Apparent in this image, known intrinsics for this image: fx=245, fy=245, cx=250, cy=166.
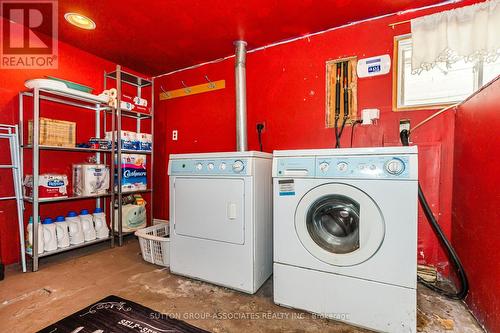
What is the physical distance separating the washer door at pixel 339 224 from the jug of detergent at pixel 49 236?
84.6 inches

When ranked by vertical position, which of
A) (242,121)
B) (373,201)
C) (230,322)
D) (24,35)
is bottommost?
(230,322)

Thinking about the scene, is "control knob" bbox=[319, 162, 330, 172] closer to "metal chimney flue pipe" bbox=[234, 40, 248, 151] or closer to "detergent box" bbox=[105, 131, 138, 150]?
"metal chimney flue pipe" bbox=[234, 40, 248, 151]

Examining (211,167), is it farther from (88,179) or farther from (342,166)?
(88,179)

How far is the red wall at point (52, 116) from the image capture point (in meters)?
2.10

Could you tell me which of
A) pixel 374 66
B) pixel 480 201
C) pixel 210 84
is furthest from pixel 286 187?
pixel 210 84

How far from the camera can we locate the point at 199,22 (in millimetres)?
2084

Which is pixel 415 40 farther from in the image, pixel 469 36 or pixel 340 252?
pixel 340 252

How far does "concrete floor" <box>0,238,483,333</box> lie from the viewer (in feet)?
4.41

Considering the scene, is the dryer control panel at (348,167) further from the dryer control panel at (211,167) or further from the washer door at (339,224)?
the dryer control panel at (211,167)

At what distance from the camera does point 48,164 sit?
2385mm

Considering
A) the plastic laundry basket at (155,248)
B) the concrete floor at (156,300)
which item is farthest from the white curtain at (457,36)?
the plastic laundry basket at (155,248)

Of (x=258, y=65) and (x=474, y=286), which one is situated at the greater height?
(x=258, y=65)

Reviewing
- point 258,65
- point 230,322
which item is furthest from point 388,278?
point 258,65

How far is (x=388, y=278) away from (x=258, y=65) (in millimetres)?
2173
